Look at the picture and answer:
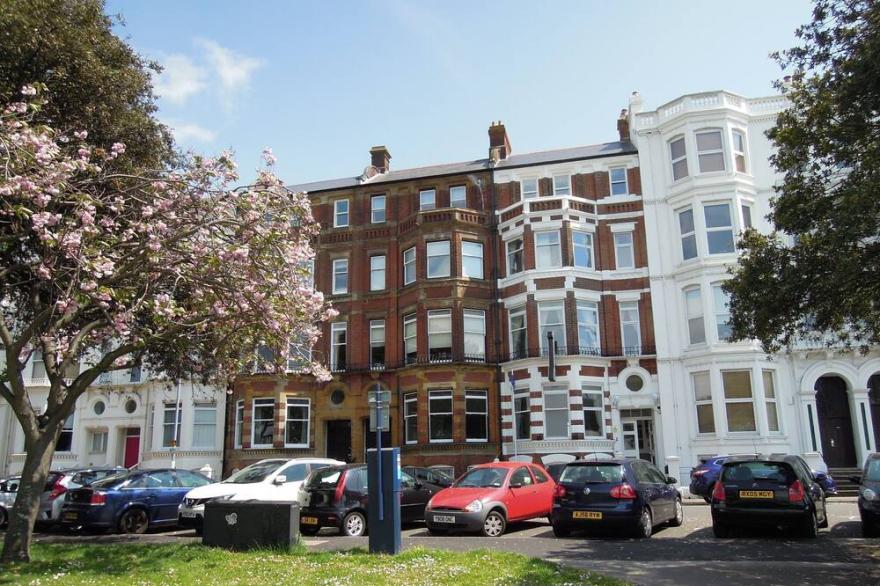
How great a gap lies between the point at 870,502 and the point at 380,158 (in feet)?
93.1

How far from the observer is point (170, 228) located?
1098cm

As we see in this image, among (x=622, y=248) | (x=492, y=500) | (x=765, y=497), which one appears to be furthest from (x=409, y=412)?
(x=765, y=497)

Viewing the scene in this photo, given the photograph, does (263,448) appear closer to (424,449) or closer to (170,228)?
(424,449)

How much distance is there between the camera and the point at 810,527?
42.5 feet

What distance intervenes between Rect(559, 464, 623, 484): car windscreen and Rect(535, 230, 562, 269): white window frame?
15.9 metres

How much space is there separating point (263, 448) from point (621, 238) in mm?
17642

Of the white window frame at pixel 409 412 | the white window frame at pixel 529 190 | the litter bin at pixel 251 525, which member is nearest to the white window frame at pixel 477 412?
the white window frame at pixel 409 412

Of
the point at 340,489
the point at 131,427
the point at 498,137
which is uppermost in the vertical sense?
the point at 498,137

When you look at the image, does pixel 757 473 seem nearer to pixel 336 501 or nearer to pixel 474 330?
pixel 336 501

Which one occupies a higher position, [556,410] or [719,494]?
[556,410]

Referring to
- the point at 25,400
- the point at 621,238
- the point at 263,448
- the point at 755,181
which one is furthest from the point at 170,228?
the point at 755,181

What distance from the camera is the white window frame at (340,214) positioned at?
33.7m

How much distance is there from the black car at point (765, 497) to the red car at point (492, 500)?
3.43 meters

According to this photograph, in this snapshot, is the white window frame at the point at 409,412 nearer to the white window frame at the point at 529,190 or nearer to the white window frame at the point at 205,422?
the white window frame at the point at 205,422
